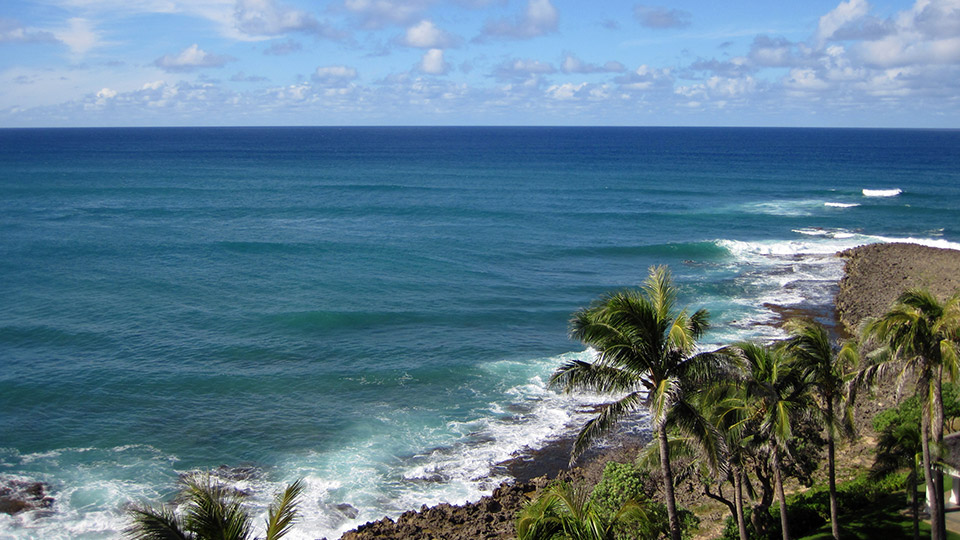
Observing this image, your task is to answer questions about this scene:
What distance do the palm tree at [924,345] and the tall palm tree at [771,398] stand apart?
1.63 metres

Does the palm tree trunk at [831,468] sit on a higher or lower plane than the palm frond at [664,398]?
lower

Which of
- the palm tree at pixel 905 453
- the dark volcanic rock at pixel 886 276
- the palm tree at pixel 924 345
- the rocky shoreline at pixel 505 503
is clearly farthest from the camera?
the dark volcanic rock at pixel 886 276

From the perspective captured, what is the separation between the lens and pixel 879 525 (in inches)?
846

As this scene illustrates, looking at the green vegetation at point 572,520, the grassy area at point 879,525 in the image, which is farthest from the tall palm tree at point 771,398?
the green vegetation at point 572,520

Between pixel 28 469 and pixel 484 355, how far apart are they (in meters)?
22.3

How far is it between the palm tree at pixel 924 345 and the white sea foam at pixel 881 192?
94.8 metres

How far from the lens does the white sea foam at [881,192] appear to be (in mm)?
101450

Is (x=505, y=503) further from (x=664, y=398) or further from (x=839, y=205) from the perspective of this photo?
(x=839, y=205)

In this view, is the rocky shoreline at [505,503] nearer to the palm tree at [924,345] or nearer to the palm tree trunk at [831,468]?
the palm tree trunk at [831,468]

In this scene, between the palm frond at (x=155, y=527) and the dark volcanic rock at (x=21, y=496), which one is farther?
the dark volcanic rock at (x=21, y=496)

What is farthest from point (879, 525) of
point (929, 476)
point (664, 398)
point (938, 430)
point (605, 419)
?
point (664, 398)

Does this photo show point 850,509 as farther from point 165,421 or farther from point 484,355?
point 165,421

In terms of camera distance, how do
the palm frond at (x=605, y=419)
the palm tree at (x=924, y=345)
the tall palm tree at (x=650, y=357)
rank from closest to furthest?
the tall palm tree at (x=650, y=357)
the palm frond at (x=605, y=419)
the palm tree at (x=924, y=345)

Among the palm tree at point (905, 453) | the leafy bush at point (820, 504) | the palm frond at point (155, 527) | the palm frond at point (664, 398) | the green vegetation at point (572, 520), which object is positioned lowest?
the leafy bush at point (820, 504)
